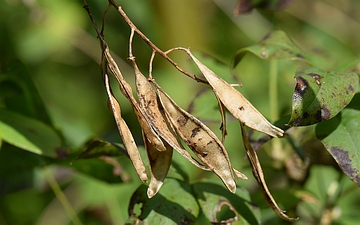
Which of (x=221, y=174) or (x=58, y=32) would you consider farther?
(x=58, y=32)

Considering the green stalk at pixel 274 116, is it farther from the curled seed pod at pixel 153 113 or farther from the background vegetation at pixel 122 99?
the curled seed pod at pixel 153 113

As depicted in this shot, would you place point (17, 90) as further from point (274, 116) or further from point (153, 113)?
point (274, 116)

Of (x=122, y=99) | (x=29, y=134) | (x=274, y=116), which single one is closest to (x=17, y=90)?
(x=29, y=134)

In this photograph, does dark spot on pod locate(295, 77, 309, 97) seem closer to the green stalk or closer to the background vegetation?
the background vegetation

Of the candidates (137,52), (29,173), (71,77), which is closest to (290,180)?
(29,173)

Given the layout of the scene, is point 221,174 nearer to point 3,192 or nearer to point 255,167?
point 255,167

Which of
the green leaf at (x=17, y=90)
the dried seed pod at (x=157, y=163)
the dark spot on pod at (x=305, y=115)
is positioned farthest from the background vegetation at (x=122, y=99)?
the dark spot on pod at (x=305, y=115)

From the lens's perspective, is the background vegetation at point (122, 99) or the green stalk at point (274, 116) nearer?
the background vegetation at point (122, 99)
